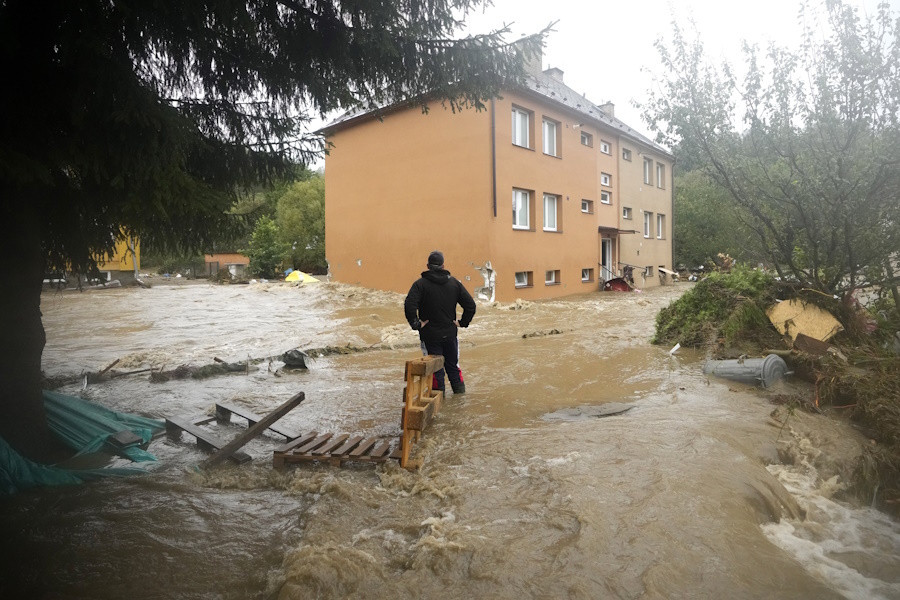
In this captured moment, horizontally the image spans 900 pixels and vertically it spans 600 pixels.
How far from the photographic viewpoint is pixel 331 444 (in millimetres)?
4672

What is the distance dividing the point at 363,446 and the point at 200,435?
1.52 meters

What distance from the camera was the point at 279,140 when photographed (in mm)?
4863

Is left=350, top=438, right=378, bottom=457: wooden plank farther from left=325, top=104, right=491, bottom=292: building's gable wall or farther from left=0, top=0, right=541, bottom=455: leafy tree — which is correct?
left=325, top=104, right=491, bottom=292: building's gable wall

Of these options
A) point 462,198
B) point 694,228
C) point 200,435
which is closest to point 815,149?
point 200,435

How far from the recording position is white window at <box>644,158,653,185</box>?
28.6 meters

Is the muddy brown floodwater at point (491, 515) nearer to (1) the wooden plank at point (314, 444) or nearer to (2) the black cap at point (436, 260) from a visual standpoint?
(1) the wooden plank at point (314, 444)

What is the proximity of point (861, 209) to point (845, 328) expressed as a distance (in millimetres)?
1773

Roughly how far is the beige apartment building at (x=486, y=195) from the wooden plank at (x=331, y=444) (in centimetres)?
1180

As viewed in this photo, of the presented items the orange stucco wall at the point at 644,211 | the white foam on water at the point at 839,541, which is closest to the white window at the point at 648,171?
the orange stucco wall at the point at 644,211

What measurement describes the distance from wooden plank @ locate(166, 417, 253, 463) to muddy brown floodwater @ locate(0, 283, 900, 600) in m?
0.14

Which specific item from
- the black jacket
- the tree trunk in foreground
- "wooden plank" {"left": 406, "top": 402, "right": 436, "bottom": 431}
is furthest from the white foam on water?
the tree trunk in foreground

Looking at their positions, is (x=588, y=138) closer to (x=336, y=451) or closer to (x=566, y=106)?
(x=566, y=106)

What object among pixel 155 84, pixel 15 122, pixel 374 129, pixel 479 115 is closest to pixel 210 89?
pixel 155 84

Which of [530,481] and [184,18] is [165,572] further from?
[184,18]
